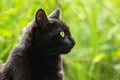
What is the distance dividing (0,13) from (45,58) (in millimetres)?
1564

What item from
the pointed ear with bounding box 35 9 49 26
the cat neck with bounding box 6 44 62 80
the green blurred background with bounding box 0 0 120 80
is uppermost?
the pointed ear with bounding box 35 9 49 26

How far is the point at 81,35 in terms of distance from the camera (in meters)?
6.12

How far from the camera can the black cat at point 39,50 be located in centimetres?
390

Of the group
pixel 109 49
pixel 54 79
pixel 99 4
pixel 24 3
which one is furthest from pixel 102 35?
pixel 54 79

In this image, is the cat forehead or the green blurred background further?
the green blurred background

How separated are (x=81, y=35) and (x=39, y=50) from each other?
223cm

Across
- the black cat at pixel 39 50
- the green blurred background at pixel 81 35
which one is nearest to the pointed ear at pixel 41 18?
the black cat at pixel 39 50

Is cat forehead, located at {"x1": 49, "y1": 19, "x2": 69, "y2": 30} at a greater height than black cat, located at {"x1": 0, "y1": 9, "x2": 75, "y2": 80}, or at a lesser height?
greater

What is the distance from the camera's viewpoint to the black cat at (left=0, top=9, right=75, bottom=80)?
390cm

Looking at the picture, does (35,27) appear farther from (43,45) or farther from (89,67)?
(89,67)

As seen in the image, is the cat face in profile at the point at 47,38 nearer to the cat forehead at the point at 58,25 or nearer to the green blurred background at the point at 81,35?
the cat forehead at the point at 58,25

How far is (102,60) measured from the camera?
19.3 ft

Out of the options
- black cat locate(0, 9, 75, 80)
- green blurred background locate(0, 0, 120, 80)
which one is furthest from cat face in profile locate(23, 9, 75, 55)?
green blurred background locate(0, 0, 120, 80)

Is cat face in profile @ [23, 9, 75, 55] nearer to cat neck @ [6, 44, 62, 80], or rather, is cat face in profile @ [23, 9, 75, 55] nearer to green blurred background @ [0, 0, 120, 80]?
cat neck @ [6, 44, 62, 80]
